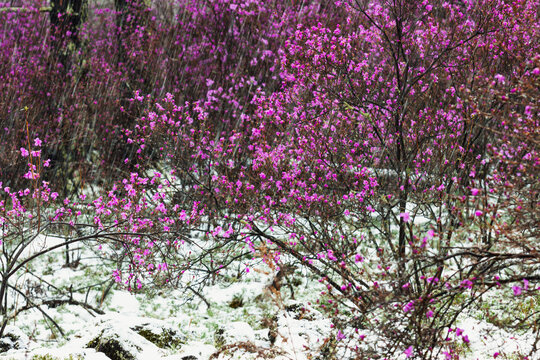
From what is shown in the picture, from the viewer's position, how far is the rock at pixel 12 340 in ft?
17.5

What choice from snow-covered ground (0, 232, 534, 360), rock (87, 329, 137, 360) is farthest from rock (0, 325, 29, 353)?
rock (87, 329, 137, 360)

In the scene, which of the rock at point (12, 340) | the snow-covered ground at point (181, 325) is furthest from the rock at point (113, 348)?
the rock at point (12, 340)

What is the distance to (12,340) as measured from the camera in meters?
5.46

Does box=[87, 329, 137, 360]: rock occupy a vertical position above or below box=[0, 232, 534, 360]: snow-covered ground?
below

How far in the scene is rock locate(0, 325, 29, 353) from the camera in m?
5.34

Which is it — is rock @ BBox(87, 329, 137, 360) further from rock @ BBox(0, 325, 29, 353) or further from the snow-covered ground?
rock @ BBox(0, 325, 29, 353)

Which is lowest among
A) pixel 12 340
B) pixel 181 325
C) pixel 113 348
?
pixel 113 348

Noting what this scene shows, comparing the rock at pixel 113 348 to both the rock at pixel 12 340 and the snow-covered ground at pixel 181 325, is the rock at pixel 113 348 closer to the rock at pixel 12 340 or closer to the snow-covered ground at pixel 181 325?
the snow-covered ground at pixel 181 325

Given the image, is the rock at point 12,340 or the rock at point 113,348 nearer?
the rock at point 113,348

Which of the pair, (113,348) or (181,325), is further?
(181,325)

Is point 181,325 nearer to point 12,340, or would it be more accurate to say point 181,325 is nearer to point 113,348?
point 113,348

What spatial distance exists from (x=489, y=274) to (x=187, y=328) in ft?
16.3

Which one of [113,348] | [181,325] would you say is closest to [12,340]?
[113,348]

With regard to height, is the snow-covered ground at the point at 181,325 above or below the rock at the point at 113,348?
above
